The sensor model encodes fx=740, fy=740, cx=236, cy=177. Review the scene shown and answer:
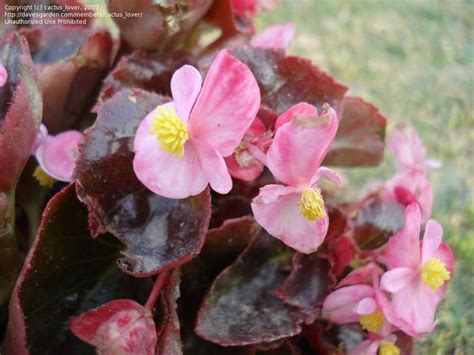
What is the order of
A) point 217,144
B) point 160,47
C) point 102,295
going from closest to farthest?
point 217,144 < point 102,295 < point 160,47

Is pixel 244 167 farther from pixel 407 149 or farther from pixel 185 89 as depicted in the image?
pixel 407 149

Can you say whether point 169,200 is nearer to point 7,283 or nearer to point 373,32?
point 7,283

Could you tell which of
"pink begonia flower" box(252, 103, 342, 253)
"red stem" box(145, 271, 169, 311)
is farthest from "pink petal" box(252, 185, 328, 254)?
"red stem" box(145, 271, 169, 311)

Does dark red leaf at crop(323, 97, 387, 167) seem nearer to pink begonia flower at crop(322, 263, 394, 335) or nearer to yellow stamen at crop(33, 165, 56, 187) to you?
pink begonia flower at crop(322, 263, 394, 335)

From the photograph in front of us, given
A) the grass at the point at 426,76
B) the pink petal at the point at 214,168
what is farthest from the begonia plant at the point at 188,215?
the grass at the point at 426,76

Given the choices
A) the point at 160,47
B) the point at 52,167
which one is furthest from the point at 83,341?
the point at 160,47

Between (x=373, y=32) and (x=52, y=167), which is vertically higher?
(x=52, y=167)
